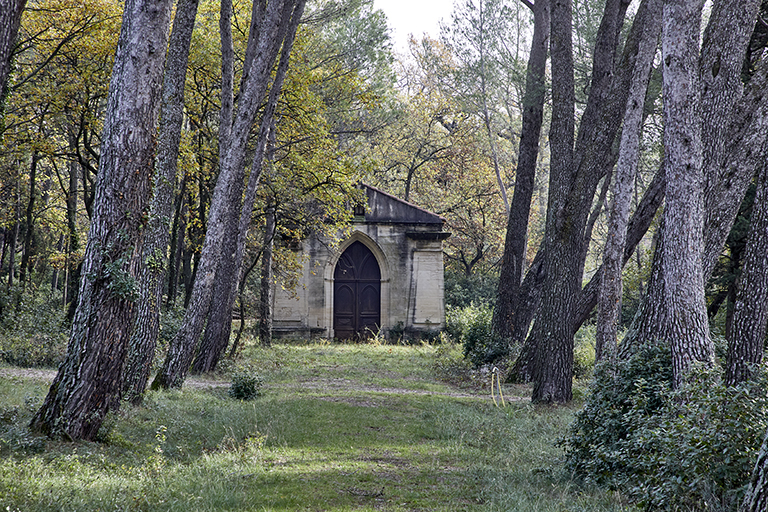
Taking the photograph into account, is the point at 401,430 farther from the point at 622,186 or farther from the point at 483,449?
the point at 622,186

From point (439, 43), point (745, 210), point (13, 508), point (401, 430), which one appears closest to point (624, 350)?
point (401, 430)

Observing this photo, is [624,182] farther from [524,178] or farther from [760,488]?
[760,488]

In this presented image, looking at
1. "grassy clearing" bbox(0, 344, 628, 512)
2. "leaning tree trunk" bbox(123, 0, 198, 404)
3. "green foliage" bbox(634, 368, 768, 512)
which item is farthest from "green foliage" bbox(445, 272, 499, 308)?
"green foliage" bbox(634, 368, 768, 512)

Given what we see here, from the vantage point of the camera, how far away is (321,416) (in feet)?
27.1

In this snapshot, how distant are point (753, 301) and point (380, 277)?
20.0 m

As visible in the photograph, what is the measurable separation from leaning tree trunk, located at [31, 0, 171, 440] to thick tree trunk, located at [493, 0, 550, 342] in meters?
9.22

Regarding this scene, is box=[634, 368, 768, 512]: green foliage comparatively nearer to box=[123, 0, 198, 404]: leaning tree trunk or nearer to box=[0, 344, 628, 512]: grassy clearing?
box=[0, 344, 628, 512]: grassy clearing

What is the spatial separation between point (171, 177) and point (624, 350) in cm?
641

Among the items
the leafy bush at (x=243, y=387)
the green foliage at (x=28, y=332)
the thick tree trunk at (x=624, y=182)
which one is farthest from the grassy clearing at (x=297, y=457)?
the green foliage at (x=28, y=332)

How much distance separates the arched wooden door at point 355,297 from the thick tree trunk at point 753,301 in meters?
19.9

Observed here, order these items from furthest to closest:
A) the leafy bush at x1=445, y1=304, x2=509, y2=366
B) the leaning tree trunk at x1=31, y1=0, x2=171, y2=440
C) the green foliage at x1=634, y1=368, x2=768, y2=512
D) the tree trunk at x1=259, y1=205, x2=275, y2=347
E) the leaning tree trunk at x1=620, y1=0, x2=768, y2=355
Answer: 1. the tree trunk at x1=259, y1=205, x2=275, y2=347
2. the leafy bush at x1=445, y1=304, x2=509, y2=366
3. the leaning tree trunk at x1=620, y1=0, x2=768, y2=355
4. the leaning tree trunk at x1=31, y1=0, x2=171, y2=440
5. the green foliage at x1=634, y1=368, x2=768, y2=512

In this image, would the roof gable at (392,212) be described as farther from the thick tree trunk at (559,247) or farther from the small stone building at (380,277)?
the thick tree trunk at (559,247)

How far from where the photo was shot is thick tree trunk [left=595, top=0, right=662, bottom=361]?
30.3ft

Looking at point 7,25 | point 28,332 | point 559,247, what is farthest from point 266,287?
point 7,25
